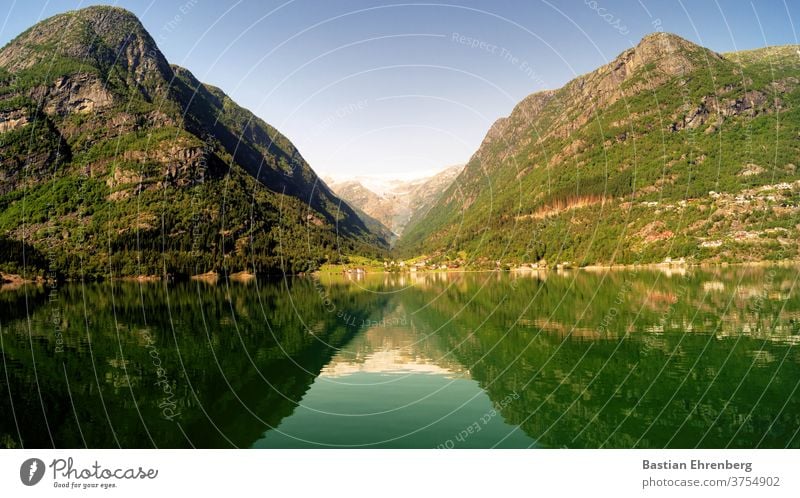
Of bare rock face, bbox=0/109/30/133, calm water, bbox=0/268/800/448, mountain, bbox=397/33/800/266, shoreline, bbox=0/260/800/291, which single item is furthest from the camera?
bare rock face, bbox=0/109/30/133

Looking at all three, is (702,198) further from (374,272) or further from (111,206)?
(111,206)

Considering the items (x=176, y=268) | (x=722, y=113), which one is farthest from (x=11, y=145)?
(x=722, y=113)

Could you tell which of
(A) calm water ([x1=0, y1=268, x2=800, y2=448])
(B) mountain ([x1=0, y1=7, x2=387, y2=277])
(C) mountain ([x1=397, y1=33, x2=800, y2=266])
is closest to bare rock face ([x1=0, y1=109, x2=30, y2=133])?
(B) mountain ([x1=0, y1=7, x2=387, y2=277])

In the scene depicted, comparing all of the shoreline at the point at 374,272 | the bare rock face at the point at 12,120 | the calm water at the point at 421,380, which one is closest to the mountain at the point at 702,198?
the shoreline at the point at 374,272

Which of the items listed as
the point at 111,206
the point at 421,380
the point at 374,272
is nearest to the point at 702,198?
the point at 374,272

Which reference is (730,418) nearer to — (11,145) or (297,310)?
(297,310)

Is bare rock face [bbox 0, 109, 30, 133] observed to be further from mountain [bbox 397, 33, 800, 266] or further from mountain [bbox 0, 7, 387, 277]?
mountain [bbox 397, 33, 800, 266]

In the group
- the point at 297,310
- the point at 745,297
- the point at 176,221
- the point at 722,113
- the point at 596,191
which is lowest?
the point at 297,310
